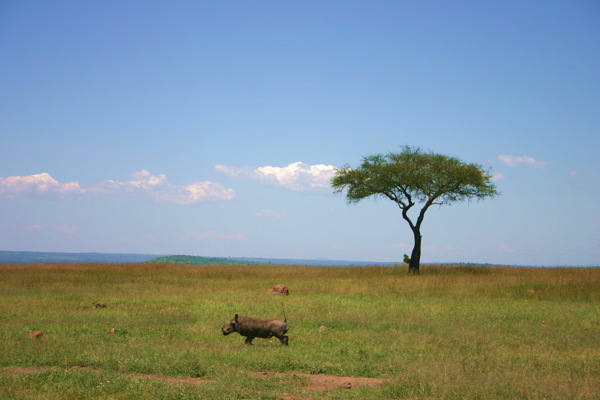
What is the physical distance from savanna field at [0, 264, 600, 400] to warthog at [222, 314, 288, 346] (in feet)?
1.28

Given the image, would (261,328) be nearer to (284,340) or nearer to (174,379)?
(284,340)


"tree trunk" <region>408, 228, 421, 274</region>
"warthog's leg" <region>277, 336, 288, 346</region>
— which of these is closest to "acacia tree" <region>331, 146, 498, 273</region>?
"tree trunk" <region>408, 228, 421, 274</region>

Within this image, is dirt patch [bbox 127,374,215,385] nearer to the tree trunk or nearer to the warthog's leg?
the warthog's leg

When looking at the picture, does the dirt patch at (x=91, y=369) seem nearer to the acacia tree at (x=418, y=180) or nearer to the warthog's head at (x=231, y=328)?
the warthog's head at (x=231, y=328)

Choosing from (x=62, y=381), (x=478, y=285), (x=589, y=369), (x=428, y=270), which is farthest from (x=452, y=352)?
(x=428, y=270)

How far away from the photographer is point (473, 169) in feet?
150

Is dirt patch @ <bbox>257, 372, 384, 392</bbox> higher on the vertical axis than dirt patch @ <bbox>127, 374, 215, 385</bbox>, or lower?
higher

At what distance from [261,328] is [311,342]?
1511 millimetres

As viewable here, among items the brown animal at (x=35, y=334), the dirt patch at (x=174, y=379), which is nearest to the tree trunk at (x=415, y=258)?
the brown animal at (x=35, y=334)

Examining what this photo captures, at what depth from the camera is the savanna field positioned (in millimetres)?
10141

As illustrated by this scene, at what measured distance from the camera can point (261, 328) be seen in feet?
48.5

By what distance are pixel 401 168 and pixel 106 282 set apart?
25572 millimetres

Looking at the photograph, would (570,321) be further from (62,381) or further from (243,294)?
Result: (62,381)

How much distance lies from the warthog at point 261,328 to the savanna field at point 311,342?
0.39m
